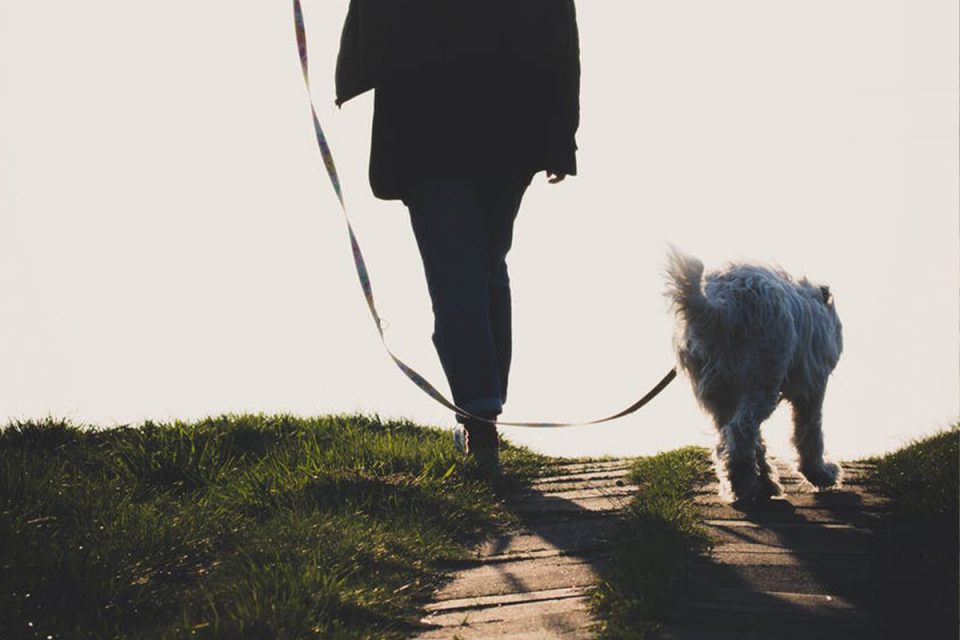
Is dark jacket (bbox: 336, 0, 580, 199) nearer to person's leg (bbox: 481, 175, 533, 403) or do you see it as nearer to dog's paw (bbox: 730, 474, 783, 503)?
person's leg (bbox: 481, 175, 533, 403)

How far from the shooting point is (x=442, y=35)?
4.19m

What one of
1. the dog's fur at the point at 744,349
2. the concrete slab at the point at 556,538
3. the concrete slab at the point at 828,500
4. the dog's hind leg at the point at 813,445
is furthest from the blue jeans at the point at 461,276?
the dog's hind leg at the point at 813,445

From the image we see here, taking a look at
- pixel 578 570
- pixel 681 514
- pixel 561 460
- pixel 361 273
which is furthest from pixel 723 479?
pixel 361 273

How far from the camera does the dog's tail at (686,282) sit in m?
3.93

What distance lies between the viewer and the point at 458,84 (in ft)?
13.8

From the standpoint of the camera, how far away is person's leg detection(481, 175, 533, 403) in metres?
4.50

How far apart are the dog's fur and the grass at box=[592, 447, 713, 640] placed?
1.16 feet

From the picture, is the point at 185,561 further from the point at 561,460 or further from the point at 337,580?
the point at 561,460

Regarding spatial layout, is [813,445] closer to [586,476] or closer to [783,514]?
[783,514]

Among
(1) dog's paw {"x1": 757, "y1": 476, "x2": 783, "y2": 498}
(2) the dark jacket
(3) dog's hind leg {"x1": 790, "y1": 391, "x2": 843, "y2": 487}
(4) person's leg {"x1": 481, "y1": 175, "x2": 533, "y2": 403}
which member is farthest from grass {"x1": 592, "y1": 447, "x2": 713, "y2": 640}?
(2) the dark jacket

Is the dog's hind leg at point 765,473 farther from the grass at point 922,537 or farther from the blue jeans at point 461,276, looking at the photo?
the blue jeans at point 461,276

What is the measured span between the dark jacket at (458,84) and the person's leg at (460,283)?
0.13 meters

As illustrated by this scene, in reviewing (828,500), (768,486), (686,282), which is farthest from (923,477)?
(686,282)

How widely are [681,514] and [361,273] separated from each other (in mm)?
1739
